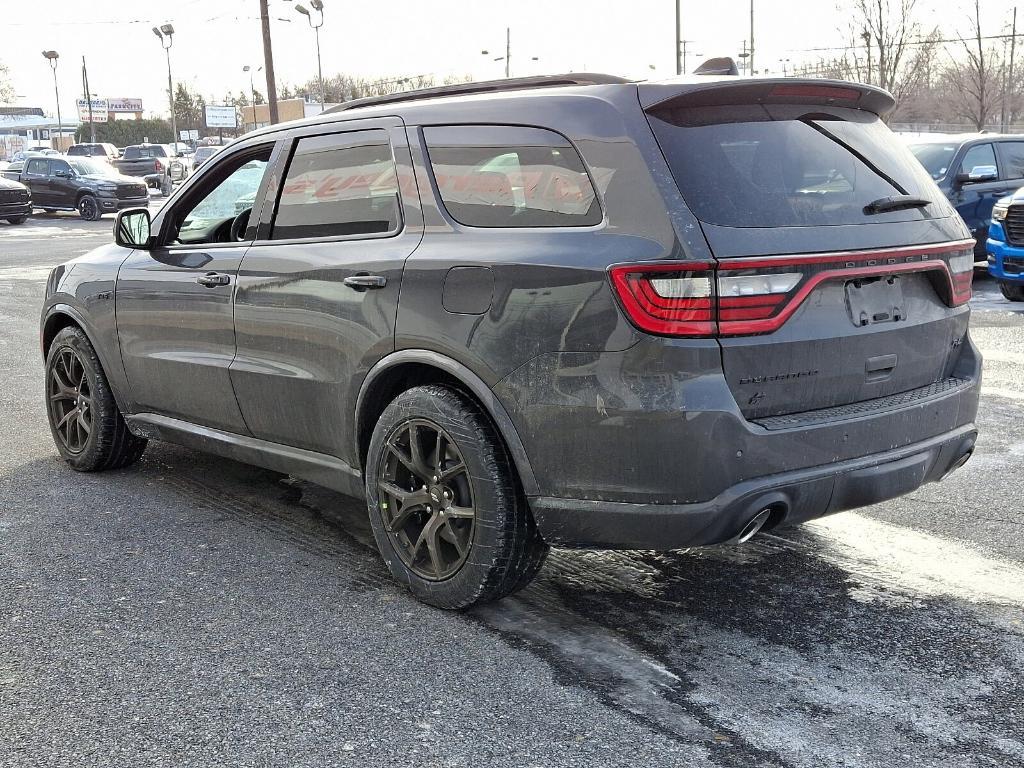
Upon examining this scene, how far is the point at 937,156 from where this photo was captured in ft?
47.3

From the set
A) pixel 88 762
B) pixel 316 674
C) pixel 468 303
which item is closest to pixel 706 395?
pixel 468 303

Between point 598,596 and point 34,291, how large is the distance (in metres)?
12.8

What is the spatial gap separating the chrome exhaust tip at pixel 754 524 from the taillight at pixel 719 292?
0.54 metres

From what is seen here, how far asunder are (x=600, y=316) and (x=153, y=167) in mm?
45863

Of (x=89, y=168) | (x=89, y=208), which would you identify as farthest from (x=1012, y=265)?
(x=89, y=168)

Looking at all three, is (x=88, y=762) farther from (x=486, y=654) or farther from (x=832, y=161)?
(x=832, y=161)

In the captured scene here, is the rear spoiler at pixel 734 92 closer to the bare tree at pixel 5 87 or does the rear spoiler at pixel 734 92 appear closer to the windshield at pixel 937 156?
the windshield at pixel 937 156

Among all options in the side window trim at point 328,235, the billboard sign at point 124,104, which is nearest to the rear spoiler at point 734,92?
the side window trim at point 328,235

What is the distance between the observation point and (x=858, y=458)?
11.8 feet

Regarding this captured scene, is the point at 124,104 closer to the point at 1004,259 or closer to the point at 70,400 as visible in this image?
the point at 1004,259

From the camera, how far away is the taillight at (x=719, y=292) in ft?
10.7

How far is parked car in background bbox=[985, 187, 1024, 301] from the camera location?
1188cm

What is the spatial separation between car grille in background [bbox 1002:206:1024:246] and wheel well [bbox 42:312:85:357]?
957 cm

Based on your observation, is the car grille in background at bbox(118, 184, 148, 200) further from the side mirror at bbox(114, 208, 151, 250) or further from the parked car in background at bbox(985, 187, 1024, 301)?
the side mirror at bbox(114, 208, 151, 250)
